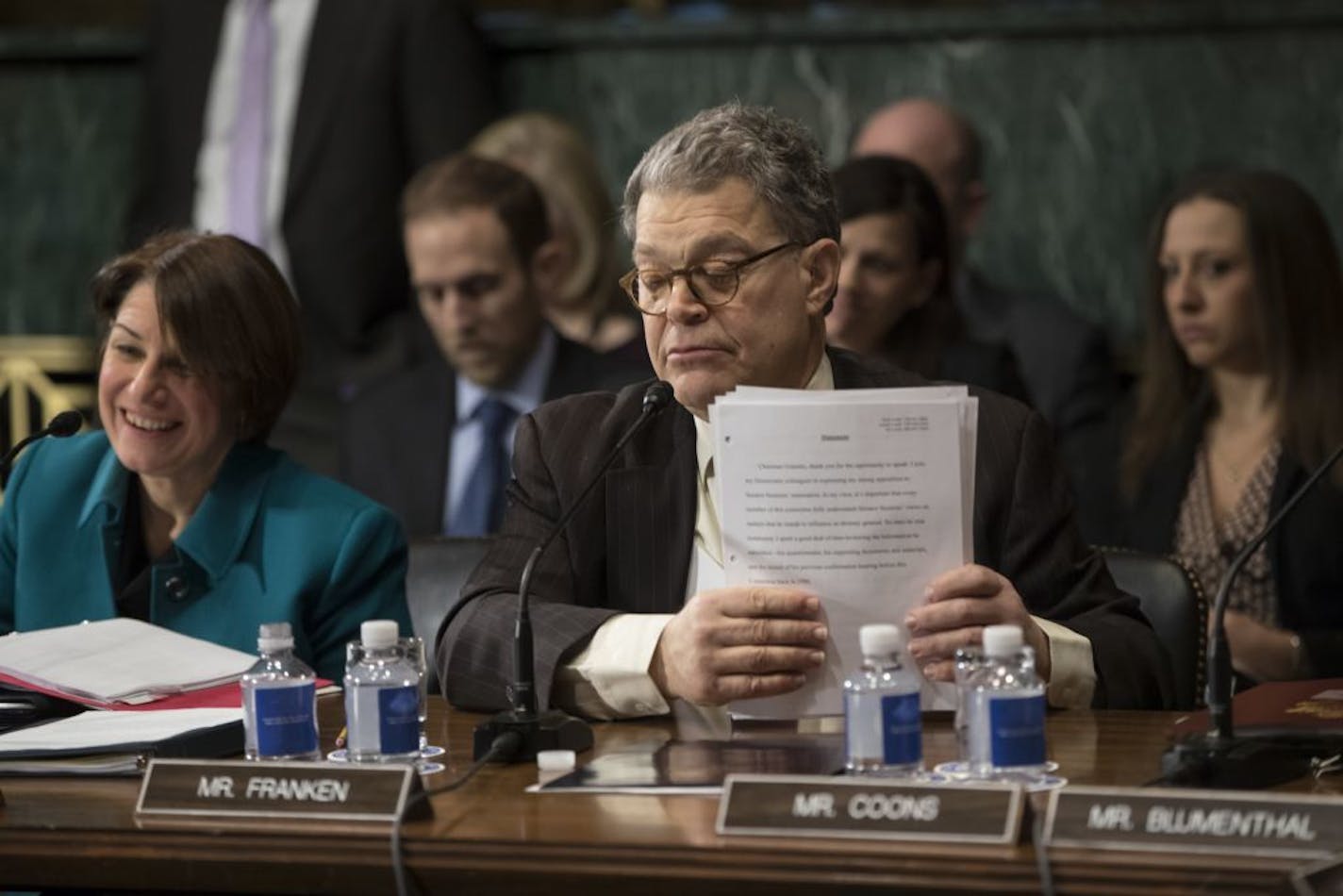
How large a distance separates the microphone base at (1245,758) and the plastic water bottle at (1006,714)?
0.13 metres

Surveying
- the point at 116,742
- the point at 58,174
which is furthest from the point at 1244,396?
the point at 58,174

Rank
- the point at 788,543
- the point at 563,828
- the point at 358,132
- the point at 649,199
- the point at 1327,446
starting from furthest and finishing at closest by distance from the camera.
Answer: the point at 358,132 < the point at 1327,446 < the point at 649,199 < the point at 788,543 < the point at 563,828

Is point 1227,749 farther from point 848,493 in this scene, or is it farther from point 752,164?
point 752,164

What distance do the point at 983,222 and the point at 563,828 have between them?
13.8 ft

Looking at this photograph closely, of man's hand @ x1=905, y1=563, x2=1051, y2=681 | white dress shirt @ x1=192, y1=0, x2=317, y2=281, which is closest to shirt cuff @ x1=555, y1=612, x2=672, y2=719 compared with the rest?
man's hand @ x1=905, y1=563, x2=1051, y2=681

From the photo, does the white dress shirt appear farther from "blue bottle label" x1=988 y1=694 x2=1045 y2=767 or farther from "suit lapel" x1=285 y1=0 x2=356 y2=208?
"blue bottle label" x1=988 y1=694 x2=1045 y2=767

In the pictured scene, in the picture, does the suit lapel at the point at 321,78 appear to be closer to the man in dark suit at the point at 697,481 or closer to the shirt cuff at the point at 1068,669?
the man in dark suit at the point at 697,481

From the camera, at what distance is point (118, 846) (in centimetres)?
209

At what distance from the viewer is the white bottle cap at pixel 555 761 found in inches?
90.1

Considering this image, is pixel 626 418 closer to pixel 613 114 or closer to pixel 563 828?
pixel 563 828

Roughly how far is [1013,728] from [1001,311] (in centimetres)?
336

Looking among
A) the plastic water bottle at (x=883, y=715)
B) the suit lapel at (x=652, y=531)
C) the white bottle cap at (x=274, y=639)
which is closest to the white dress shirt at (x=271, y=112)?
the suit lapel at (x=652, y=531)

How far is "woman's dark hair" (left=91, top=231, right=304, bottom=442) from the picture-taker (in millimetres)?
3246

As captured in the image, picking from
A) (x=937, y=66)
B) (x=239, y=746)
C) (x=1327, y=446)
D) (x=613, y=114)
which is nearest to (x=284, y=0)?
(x=613, y=114)
